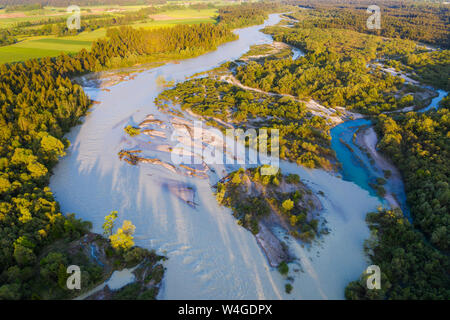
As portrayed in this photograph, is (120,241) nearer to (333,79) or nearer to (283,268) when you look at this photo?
(283,268)

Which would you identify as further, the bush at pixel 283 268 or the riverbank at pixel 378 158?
the riverbank at pixel 378 158

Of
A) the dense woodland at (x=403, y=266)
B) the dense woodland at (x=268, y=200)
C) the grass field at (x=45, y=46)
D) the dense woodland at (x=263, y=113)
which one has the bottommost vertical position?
the dense woodland at (x=403, y=266)

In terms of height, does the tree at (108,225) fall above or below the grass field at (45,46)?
below

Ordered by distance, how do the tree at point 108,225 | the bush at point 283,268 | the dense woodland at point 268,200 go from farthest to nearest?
the dense woodland at point 268,200 → the tree at point 108,225 → the bush at point 283,268

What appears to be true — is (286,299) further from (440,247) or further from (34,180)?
(34,180)

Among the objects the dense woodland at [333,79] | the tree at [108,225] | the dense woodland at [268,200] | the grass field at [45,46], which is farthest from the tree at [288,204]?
the grass field at [45,46]

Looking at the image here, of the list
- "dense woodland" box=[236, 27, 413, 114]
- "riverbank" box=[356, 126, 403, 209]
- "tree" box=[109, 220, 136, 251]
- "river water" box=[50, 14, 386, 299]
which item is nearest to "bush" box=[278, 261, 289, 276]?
"river water" box=[50, 14, 386, 299]

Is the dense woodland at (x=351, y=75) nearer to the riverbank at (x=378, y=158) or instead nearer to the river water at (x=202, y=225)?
the riverbank at (x=378, y=158)
